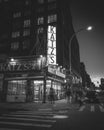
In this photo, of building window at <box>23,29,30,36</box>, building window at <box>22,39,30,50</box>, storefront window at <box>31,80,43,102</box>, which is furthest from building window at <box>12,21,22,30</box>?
storefront window at <box>31,80,43,102</box>

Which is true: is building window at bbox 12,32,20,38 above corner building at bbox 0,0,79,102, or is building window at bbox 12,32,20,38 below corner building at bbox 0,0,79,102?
above

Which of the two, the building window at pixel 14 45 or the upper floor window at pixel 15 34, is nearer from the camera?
the building window at pixel 14 45

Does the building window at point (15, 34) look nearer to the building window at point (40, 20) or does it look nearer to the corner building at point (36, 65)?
A: the corner building at point (36, 65)

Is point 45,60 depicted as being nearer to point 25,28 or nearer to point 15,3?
point 25,28

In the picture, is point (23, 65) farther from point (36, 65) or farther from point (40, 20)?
point (40, 20)

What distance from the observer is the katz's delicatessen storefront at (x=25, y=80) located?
24.7m

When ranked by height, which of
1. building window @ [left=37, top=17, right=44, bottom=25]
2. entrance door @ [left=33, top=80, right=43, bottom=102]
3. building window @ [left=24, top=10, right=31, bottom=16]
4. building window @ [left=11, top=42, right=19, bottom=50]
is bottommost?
entrance door @ [left=33, top=80, right=43, bottom=102]

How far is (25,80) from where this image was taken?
85.8 ft

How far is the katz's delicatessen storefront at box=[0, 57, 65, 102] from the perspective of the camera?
24.7 m

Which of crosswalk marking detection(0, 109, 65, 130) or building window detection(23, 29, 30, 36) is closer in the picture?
crosswalk marking detection(0, 109, 65, 130)

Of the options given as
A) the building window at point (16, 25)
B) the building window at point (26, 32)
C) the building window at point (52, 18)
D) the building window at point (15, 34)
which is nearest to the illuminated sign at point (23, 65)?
the building window at point (26, 32)

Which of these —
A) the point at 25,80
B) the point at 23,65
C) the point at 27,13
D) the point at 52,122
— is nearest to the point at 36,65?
the point at 23,65

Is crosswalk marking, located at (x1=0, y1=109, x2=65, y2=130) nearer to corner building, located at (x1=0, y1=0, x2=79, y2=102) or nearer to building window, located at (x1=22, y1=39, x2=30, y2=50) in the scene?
corner building, located at (x1=0, y1=0, x2=79, y2=102)

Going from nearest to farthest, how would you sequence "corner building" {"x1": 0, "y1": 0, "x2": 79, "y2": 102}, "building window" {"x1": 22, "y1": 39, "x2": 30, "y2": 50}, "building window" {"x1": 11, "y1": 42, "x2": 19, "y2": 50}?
1. "corner building" {"x1": 0, "y1": 0, "x2": 79, "y2": 102}
2. "building window" {"x1": 22, "y1": 39, "x2": 30, "y2": 50}
3. "building window" {"x1": 11, "y1": 42, "x2": 19, "y2": 50}
